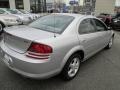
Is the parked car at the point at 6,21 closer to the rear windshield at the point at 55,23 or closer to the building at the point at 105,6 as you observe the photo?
the rear windshield at the point at 55,23

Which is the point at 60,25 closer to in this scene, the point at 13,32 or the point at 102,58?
the point at 13,32

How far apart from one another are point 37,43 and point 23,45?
12.8 inches

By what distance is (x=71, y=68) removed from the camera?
10.9 feet

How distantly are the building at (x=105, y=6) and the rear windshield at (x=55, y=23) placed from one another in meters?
24.3

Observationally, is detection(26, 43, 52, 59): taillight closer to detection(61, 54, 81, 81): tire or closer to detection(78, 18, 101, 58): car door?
detection(61, 54, 81, 81): tire

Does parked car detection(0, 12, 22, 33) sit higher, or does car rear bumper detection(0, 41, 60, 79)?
parked car detection(0, 12, 22, 33)

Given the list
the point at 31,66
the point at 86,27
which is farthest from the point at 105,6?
the point at 31,66

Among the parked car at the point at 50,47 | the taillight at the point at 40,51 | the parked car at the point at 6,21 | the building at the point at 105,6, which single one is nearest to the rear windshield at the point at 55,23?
the parked car at the point at 50,47

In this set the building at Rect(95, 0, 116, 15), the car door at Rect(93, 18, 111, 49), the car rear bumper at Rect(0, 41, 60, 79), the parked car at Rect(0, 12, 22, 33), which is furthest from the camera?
the building at Rect(95, 0, 116, 15)

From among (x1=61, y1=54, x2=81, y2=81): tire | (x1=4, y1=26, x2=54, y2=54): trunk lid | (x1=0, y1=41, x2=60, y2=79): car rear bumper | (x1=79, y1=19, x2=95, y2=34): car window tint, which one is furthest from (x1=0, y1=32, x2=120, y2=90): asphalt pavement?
(x1=79, y1=19, x2=95, y2=34): car window tint

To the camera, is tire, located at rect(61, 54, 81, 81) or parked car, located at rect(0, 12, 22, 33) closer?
tire, located at rect(61, 54, 81, 81)

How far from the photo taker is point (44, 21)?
3781mm

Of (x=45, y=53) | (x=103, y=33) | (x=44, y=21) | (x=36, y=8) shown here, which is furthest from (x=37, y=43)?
(x=36, y=8)

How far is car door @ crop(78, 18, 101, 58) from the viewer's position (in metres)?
3.43
